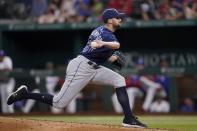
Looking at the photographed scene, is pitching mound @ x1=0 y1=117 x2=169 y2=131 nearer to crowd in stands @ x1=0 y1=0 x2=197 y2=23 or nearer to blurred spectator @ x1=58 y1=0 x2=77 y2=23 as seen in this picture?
crowd in stands @ x1=0 y1=0 x2=197 y2=23

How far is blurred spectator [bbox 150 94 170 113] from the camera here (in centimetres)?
1459

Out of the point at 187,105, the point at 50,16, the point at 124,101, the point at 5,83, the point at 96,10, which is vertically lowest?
the point at 187,105

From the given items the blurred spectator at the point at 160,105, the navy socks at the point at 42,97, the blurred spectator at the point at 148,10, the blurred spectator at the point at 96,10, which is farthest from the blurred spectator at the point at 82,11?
the navy socks at the point at 42,97

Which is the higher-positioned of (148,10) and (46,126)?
(148,10)

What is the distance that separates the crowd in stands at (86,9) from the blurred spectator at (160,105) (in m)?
2.39

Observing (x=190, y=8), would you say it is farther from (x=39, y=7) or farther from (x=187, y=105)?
(x=39, y=7)

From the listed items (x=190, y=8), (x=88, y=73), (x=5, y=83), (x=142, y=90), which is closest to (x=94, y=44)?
(x=88, y=73)

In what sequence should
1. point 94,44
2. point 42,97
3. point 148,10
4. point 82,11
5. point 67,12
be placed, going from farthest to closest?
point 67,12, point 82,11, point 148,10, point 42,97, point 94,44

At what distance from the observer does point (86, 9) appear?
16406mm

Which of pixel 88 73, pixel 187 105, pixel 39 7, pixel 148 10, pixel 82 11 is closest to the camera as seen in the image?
pixel 88 73

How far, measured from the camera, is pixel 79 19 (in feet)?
53.7

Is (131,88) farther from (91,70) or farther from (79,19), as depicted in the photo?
(91,70)

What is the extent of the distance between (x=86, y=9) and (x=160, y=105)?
355 cm

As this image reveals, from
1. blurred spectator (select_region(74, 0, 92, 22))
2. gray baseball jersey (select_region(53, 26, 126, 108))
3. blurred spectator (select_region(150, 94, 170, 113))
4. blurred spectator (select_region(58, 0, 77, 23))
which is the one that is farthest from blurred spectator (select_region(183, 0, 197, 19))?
gray baseball jersey (select_region(53, 26, 126, 108))
